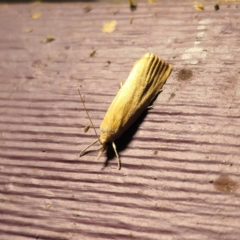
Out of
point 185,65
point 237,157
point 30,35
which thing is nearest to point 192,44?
point 185,65

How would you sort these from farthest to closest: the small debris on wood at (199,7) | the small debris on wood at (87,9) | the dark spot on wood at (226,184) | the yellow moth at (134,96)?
the small debris on wood at (87,9) → the small debris on wood at (199,7) → the yellow moth at (134,96) → the dark spot on wood at (226,184)

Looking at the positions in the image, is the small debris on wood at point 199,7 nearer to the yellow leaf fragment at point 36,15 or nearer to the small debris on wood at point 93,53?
the small debris on wood at point 93,53

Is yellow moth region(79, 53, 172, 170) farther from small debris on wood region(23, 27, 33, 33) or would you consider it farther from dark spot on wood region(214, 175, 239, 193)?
small debris on wood region(23, 27, 33, 33)

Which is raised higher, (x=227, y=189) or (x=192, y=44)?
(x=192, y=44)

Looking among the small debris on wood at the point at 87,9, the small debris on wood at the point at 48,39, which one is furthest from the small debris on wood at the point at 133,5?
the small debris on wood at the point at 48,39

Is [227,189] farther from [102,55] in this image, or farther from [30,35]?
[30,35]
